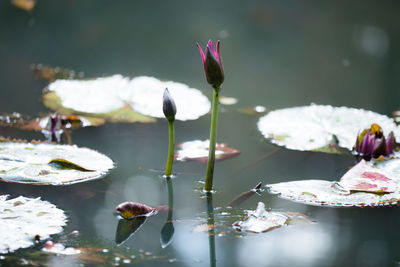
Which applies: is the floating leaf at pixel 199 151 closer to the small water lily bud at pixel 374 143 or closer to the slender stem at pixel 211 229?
the slender stem at pixel 211 229

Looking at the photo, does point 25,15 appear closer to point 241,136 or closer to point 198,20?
point 198,20

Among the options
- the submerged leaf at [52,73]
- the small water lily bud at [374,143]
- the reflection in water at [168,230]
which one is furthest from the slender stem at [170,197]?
the submerged leaf at [52,73]

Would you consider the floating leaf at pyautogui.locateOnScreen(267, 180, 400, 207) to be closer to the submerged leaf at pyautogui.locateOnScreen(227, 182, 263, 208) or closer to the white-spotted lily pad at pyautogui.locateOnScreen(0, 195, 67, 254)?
the submerged leaf at pyautogui.locateOnScreen(227, 182, 263, 208)

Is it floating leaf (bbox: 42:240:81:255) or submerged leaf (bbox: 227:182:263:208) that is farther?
submerged leaf (bbox: 227:182:263:208)

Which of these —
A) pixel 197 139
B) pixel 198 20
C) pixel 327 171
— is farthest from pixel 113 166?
pixel 198 20

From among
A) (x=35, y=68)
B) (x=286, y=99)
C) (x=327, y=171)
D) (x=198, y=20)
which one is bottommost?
(x=327, y=171)

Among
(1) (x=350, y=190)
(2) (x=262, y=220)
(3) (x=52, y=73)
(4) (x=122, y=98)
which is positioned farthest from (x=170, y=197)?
(3) (x=52, y=73)

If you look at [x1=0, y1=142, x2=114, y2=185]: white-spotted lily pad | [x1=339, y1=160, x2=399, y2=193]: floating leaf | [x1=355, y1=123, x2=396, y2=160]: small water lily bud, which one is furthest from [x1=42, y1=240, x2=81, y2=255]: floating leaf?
[x1=355, y1=123, x2=396, y2=160]: small water lily bud

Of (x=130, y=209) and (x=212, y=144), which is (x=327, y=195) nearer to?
(x=212, y=144)
